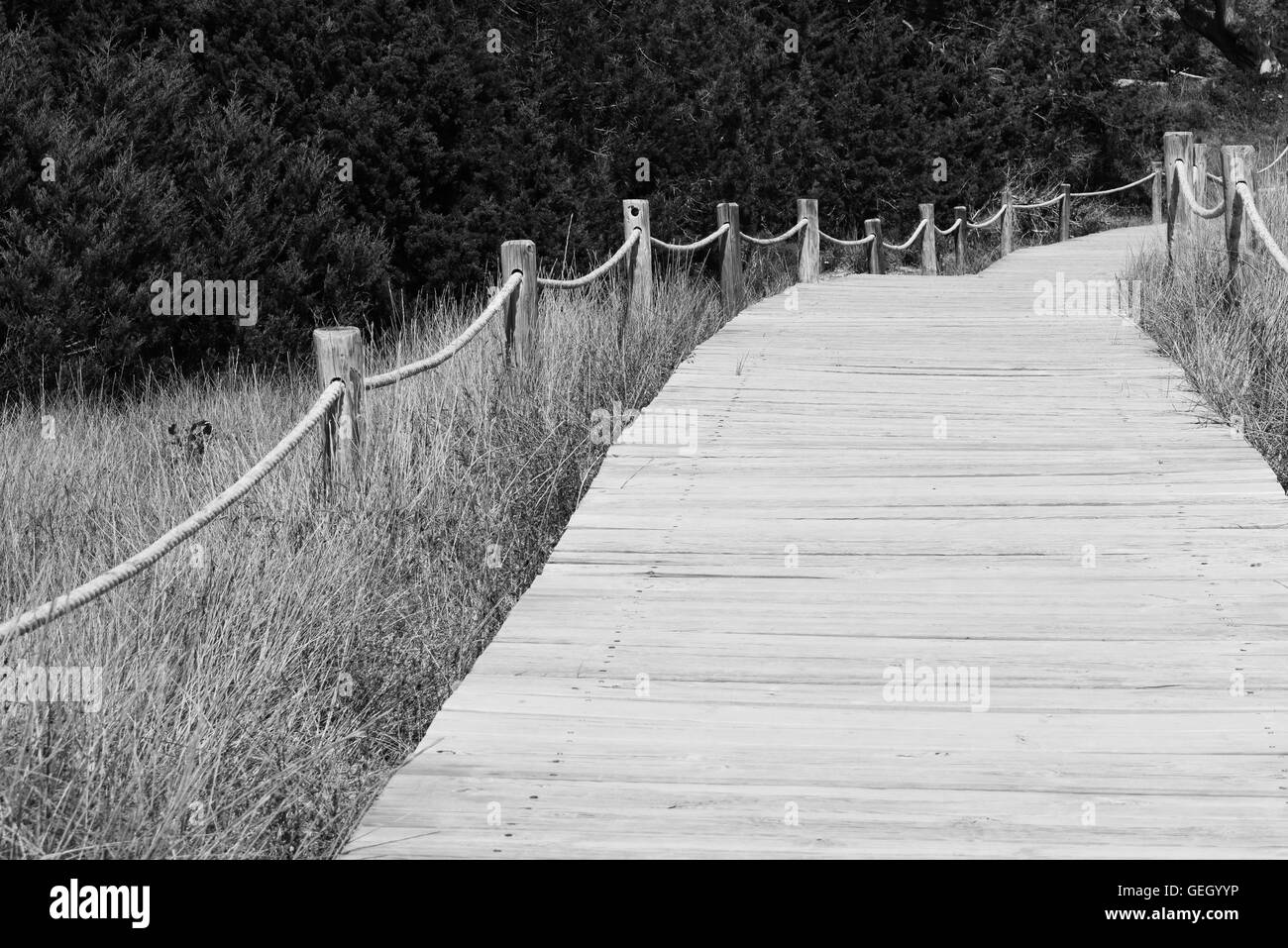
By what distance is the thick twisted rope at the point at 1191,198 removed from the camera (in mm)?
8556

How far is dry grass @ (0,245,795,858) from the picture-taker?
9.41 feet

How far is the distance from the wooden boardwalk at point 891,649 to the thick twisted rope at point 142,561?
28.0 inches

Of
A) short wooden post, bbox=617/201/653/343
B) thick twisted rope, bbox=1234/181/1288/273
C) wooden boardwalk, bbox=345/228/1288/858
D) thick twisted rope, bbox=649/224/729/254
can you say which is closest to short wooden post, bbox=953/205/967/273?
thick twisted rope, bbox=649/224/729/254

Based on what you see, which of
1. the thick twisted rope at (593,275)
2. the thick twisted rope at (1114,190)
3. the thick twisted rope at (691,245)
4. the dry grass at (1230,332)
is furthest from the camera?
the thick twisted rope at (1114,190)

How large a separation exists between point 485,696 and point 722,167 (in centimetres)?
1367

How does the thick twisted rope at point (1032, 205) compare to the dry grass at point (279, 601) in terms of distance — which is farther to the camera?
the thick twisted rope at point (1032, 205)

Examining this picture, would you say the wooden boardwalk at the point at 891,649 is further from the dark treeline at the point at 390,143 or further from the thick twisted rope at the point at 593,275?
the dark treeline at the point at 390,143

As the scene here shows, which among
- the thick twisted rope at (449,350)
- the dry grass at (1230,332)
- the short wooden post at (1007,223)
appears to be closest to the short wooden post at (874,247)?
the short wooden post at (1007,223)

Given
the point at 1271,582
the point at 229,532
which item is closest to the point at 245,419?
the point at 229,532

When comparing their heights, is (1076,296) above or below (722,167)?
below

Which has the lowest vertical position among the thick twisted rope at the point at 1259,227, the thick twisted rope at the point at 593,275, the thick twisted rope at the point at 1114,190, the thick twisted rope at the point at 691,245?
the thick twisted rope at the point at 593,275
